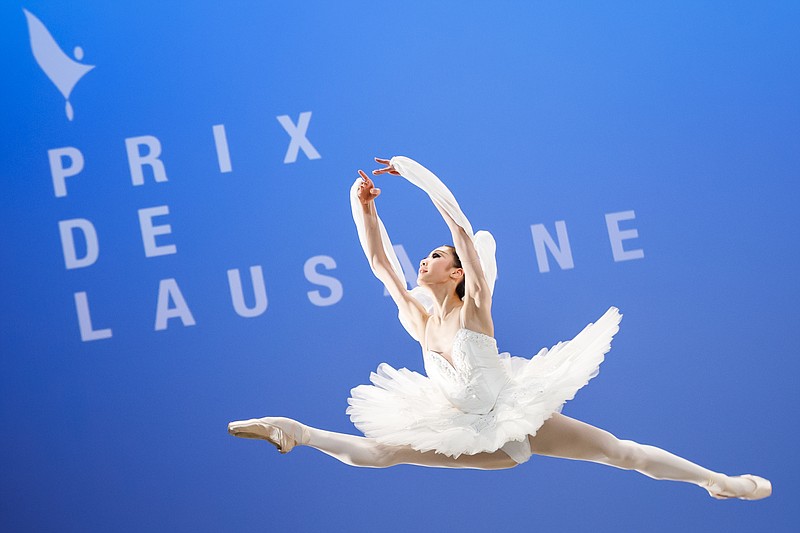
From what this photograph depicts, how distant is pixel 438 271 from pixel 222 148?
176cm

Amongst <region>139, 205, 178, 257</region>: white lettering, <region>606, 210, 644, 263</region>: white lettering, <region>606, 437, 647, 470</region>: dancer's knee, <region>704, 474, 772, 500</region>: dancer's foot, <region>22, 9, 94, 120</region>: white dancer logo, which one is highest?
<region>22, 9, 94, 120</region>: white dancer logo

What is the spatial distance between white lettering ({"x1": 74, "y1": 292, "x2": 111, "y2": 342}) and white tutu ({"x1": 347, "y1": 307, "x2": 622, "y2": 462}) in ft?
5.71

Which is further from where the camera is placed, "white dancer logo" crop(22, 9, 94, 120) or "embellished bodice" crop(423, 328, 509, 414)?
"white dancer logo" crop(22, 9, 94, 120)

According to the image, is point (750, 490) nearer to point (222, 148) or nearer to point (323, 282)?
point (323, 282)

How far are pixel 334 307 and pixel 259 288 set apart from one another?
1.21 feet

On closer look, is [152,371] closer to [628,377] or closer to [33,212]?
[33,212]

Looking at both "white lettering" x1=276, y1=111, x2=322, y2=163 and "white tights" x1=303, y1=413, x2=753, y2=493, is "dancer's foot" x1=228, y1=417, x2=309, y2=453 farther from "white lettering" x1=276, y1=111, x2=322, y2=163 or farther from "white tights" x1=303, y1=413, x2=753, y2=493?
"white lettering" x1=276, y1=111, x2=322, y2=163

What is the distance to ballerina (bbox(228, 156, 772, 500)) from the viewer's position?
3631mm

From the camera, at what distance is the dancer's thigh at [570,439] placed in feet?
12.4

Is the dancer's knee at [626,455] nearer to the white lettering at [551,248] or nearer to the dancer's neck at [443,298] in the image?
the dancer's neck at [443,298]

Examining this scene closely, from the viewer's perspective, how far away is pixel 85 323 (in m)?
5.16

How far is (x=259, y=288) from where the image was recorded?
17.0 ft

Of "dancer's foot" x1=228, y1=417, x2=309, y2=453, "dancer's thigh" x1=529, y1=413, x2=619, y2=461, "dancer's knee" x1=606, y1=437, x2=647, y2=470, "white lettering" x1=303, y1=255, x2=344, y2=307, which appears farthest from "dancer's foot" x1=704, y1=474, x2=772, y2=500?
"white lettering" x1=303, y1=255, x2=344, y2=307

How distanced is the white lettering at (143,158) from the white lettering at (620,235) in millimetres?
2156
